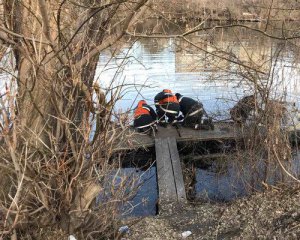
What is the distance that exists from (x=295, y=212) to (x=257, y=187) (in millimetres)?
1813

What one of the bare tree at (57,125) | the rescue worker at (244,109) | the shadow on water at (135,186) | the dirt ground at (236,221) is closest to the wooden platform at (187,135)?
the shadow on water at (135,186)

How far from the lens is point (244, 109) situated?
796cm

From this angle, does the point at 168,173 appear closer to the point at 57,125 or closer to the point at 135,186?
the point at 135,186

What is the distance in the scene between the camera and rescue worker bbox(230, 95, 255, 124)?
7.62 metres

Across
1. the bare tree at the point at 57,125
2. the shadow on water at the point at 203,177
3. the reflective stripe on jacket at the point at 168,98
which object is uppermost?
the bare tree at the point at 57,125

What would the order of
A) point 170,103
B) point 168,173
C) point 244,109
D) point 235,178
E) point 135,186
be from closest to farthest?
point 135,186, point 235,178, point 168,173, point 244,109, point 170,103

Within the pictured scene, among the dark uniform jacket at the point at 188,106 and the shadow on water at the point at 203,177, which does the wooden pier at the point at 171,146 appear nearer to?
the shadow on water at the point at 203,177

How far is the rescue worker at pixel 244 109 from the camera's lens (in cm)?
762

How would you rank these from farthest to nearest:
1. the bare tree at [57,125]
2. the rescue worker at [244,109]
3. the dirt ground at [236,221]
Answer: the rescue worker at [244,109]
the dirt ground at [236,221]
the bare tree at [57,125]

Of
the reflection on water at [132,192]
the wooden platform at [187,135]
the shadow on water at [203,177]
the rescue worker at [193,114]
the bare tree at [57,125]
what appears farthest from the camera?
the rescue worker at [193,114]

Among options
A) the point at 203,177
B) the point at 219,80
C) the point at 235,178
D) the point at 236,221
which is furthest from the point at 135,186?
the point at 219,80

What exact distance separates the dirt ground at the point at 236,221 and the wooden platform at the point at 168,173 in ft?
1.61

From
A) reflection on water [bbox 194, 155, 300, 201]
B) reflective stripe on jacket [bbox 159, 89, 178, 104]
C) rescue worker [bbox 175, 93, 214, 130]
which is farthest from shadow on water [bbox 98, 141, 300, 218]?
reflective stripe on jacket [bbox 159, 89, 178, 104]

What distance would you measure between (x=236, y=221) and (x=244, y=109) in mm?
3225
